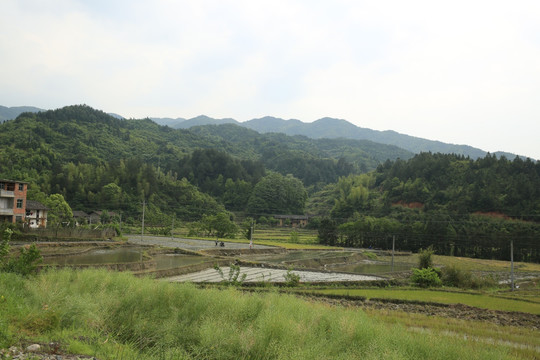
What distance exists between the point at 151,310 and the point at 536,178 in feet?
277

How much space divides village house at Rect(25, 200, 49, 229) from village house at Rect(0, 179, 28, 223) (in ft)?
16.6

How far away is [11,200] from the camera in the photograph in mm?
45500

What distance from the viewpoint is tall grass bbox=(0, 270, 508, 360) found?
8.52 meters

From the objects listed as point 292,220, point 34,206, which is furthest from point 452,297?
A: point 292,220

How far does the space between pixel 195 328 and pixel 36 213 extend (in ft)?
174

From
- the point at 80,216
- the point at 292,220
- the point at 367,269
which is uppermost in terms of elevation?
the point at 80,216

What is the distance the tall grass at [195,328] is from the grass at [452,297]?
11.2m

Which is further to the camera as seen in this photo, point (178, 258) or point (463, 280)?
point (178, 258)

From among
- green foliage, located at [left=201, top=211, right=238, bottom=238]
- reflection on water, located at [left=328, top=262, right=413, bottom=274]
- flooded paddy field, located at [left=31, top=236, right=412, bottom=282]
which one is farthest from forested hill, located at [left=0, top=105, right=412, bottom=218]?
reflection on water, located at [left=328, top=262, right=413, bottom=274]

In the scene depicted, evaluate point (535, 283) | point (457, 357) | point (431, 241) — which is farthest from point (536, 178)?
point (457, 357)

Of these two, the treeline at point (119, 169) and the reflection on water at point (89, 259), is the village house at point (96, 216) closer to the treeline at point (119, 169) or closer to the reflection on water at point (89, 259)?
the treeline at point (119, 169)

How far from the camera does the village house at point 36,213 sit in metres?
51.8

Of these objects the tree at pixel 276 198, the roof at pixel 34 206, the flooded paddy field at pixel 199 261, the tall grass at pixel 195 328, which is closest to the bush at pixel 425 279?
the flooded paddy field at pixel 199 261

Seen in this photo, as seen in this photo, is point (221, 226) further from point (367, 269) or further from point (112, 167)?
point (112, 167)
